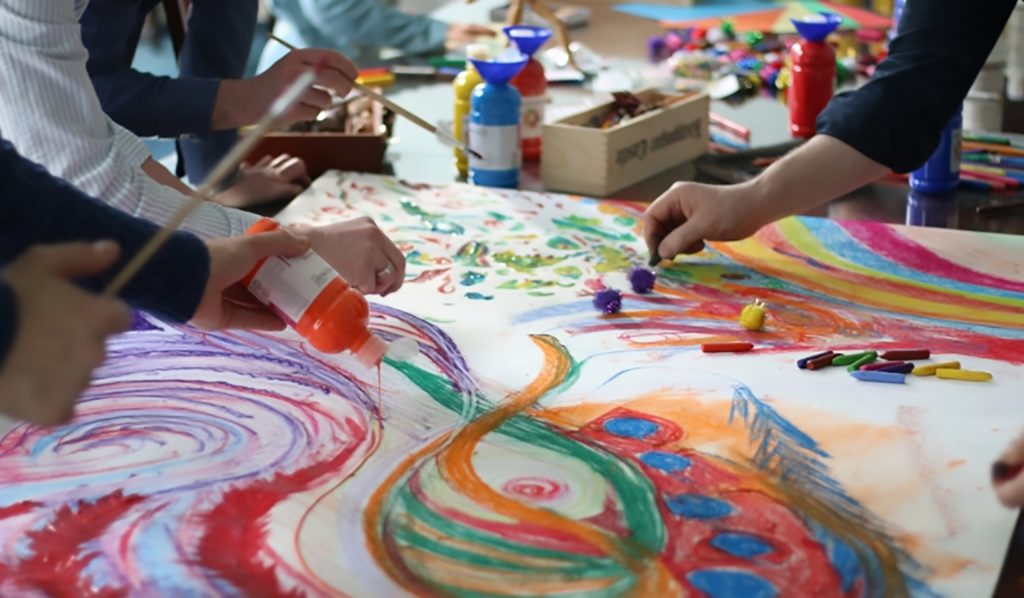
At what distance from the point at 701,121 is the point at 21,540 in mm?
1336

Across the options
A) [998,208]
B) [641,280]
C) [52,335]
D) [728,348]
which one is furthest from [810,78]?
[52,335]

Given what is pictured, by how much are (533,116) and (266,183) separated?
17.9 inches

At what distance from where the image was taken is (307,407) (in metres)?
1.22

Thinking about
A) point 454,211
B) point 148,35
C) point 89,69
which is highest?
point 89,69

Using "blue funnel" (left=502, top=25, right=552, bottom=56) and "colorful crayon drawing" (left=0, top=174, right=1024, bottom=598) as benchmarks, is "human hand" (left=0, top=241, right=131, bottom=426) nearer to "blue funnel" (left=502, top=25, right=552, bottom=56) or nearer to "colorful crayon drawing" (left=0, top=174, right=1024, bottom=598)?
"colorful crayon drawing" (left=0, top=174, right=1024, bottom=598)

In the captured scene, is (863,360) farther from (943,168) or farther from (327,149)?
(327,149)

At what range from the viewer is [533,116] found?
6.66 feet

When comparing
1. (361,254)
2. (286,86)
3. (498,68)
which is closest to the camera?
→ (361,254)

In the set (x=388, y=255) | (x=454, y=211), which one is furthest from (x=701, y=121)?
(x=388, y=255)

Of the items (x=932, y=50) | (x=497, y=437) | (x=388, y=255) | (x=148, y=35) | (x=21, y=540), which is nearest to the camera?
(x=21, y=540)

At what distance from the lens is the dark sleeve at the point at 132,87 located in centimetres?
170

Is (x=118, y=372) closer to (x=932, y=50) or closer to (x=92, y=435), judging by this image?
(x=92, y=435)

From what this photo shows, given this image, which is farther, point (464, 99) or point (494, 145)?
point (464, 99)

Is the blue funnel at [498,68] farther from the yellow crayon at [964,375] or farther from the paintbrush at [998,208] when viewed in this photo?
the yellow crayon at [964,375]
